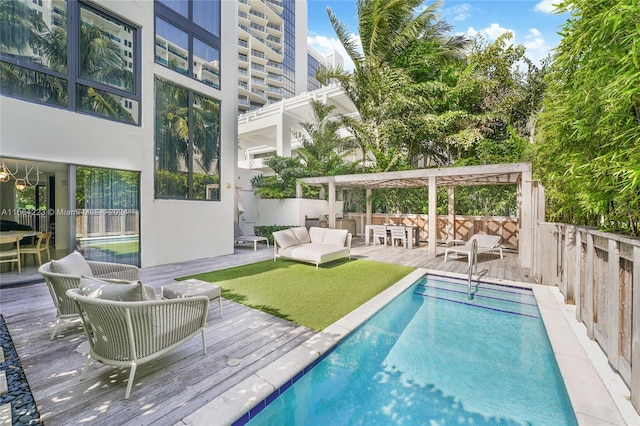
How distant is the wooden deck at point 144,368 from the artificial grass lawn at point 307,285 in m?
0.38

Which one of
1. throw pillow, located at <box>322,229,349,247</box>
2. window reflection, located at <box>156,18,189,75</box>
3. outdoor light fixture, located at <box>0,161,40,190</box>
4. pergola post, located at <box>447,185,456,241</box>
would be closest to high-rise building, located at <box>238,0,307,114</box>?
window reflection, located at <box>156,18,189,75</box>

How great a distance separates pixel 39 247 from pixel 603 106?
10163 mm

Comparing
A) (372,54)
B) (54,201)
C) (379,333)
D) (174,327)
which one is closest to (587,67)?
(379,333)

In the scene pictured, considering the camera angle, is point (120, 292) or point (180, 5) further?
point (180, 5)

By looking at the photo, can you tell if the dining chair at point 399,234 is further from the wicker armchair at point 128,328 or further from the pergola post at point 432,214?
the wicker armchair at point 128,328

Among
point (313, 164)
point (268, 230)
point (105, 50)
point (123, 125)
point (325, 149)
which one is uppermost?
point (105, 50)

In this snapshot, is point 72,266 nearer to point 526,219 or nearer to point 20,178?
point 20,178

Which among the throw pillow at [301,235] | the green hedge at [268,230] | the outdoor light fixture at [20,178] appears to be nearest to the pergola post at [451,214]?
the throw pillow at [301,235]

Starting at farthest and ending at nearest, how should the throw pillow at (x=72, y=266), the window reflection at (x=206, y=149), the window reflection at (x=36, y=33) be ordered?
the window reflection at (x=206, y=149) → the window reflection at (x=36, y=33) → the throw pillow at (x=72, y=266)

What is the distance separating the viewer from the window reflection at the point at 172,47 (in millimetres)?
7930

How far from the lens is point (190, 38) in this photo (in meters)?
8.67

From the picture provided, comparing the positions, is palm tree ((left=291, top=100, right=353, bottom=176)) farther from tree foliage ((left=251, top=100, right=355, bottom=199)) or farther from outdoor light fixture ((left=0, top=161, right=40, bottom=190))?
outdoor light fixture ((left=0, top=161, right=40, bottom=190))

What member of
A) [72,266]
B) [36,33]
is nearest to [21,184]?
[36,33]

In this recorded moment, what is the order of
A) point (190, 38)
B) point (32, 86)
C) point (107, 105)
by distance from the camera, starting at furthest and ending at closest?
point (190, 38), point (107, 105), point (32, 86)
